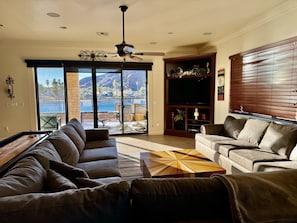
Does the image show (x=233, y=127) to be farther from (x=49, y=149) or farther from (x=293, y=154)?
(x=49, y=149)

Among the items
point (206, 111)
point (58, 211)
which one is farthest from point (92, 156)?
point (206, 111)

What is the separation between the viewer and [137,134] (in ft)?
21.7

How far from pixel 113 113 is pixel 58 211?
223 inches

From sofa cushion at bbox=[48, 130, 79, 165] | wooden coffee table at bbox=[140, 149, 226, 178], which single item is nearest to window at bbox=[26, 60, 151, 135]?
wooden coffee table at bbox=[140, 149, 226, 178]

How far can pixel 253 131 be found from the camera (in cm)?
361

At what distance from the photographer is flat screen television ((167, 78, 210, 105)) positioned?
20.5 ft

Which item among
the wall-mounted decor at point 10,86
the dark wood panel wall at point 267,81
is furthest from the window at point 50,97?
the dark wood panel wall at point 267,81

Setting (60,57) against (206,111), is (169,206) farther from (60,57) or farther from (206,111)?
(60,57)

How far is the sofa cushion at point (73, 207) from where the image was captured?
897mm

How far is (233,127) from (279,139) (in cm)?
116

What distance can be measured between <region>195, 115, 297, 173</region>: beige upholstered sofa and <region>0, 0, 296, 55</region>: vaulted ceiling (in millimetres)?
1940

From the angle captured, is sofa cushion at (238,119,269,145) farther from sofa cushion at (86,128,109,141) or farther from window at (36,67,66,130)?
window at (36,67,66,130)

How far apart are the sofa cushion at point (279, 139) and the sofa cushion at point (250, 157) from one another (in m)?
0.10

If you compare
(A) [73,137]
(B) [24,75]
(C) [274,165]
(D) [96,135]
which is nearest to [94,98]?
(B) [24,75]
